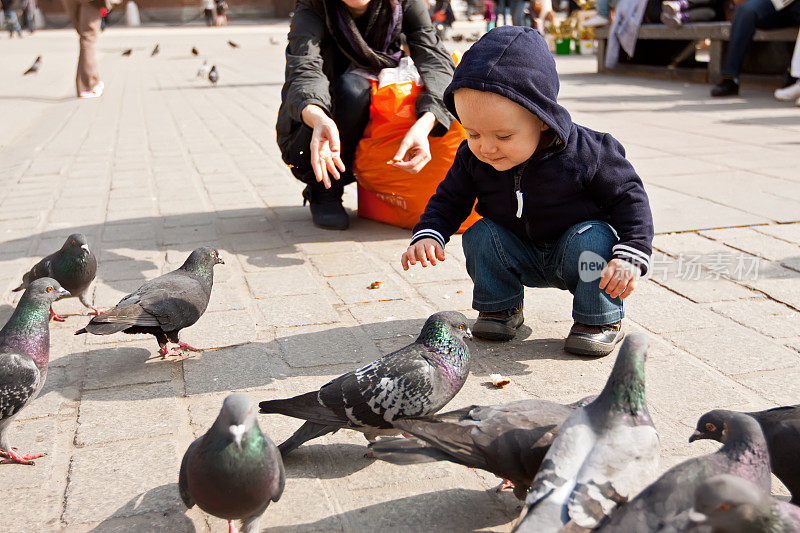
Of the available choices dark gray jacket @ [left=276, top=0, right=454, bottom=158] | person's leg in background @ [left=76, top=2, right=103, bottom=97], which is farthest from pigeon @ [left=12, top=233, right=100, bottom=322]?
person's leg in background @ [left=76, top=2, right=103, bottom=97]

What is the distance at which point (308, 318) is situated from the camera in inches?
142

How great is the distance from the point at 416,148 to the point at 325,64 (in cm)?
120

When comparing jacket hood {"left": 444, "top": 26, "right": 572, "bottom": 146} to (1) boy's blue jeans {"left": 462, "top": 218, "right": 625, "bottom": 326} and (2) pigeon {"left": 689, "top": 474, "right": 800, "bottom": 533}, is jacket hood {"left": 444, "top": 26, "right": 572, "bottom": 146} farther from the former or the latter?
(2) pigeon {"left": 689, "top": 474, "right": 800, "bottom": 533}

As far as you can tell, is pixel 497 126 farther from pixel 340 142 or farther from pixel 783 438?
pixel 340 142

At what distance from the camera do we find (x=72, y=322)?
12.2 feet

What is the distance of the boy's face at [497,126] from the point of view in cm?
285

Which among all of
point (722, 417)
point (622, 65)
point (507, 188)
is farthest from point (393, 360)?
point (622, 65)

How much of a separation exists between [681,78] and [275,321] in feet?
33.4

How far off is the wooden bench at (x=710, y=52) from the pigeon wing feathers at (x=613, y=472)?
30.3 ft

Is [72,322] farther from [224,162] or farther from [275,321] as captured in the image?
[224,162]

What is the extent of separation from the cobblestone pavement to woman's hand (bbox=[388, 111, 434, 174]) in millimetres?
594

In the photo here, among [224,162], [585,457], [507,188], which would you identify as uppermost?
[507,188]

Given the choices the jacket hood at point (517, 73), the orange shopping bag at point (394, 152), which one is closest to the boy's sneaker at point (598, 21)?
the orange shopping bag at point (394, 152)

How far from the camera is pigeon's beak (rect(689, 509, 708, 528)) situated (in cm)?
156
